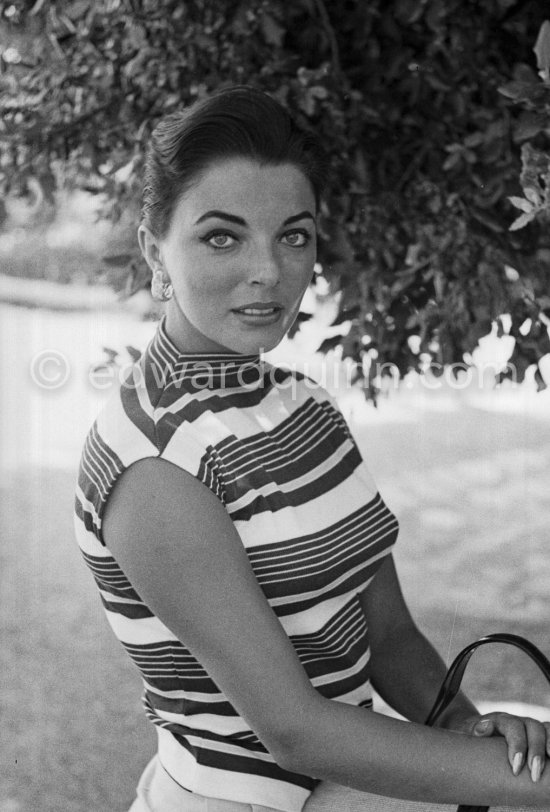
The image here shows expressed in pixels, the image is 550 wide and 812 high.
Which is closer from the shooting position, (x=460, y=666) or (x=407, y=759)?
(x=407, y=759)

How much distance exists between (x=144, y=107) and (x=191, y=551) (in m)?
1.22

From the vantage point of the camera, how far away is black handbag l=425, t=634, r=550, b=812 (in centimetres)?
150

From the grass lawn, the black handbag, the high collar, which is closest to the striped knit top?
the high collar

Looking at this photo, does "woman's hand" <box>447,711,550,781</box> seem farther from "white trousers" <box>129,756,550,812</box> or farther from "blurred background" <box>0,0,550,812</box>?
"blurred background" <box>0,0,550,812</box>

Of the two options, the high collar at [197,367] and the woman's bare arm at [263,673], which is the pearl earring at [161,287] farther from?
the woman's bare arm at [263,673]

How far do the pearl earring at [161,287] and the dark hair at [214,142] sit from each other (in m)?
0.06

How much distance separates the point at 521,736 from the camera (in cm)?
138

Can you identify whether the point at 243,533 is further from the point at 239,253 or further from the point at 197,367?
the point at 239,253

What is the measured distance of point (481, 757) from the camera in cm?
136

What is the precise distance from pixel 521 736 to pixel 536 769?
44mm

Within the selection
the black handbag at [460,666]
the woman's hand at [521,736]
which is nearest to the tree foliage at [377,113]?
the black handbag at [460,666]

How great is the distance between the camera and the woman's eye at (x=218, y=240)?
1507 mm

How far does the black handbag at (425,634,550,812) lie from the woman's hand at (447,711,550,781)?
92mm

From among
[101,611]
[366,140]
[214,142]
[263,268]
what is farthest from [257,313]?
[101,611]
